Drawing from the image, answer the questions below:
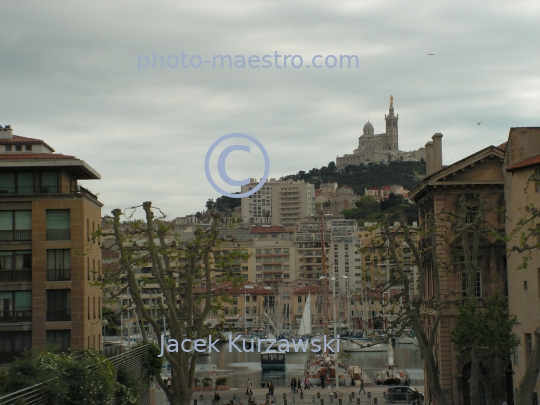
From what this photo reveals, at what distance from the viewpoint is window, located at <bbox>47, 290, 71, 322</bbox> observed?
4478 centimetres

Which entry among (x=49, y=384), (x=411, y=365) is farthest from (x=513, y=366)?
(x=411, y=365)

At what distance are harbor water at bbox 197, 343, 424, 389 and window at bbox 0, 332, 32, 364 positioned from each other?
3528 cm

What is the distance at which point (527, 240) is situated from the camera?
37250 mm

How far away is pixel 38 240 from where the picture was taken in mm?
44812

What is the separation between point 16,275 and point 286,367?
6799 cm

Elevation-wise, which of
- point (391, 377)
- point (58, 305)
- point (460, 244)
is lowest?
point (391, 377)

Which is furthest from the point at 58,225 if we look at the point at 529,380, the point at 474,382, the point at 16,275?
the point at 529,380

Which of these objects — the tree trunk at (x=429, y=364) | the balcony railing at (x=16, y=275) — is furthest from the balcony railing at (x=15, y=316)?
the tree trunk at (x=429, y=364)

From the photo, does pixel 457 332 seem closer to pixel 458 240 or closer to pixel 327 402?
pixel 458 240

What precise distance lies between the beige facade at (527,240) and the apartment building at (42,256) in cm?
1970

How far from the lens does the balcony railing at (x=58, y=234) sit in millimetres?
45156

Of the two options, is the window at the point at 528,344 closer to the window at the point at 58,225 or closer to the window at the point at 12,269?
the window at the point at 58,225

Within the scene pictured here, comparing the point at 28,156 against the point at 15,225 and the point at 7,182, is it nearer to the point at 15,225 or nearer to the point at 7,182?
the point at 7,182

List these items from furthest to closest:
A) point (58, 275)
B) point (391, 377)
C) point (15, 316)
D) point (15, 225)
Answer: point (391, 377) < point (58, 275) < point (15, 225) < point (15, 316)
